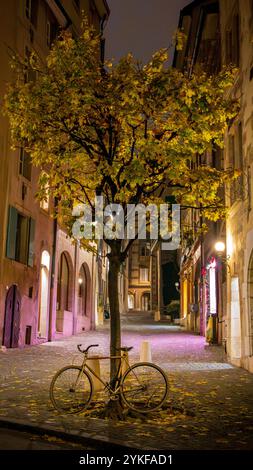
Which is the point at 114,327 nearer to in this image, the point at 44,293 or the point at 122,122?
Result: the point at 122,122

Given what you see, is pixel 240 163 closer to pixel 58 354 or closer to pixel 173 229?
pixel 173 229

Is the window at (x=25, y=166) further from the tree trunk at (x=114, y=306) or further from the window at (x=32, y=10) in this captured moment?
the tree trunk at (x=114, y=306)

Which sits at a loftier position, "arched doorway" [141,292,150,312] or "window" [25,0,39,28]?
"window" [25,0,39,28]

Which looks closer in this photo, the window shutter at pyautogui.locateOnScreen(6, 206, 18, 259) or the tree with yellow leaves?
the tree with yellow leaves

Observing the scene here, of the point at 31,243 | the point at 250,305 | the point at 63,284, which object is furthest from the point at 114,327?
the point at 63,284

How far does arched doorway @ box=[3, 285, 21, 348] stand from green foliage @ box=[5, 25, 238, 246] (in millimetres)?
9577

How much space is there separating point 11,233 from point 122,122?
10343 millimetres

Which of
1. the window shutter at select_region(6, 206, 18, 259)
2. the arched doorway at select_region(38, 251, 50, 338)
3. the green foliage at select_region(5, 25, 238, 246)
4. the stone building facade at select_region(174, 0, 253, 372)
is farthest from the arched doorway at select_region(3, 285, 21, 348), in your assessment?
the green foliage at select_region(5, 25, 238, 246)

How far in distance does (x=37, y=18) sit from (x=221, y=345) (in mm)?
16272

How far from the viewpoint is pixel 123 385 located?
8.40 metres

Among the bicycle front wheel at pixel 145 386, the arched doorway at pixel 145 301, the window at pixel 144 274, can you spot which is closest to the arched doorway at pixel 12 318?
the bicycle front wheel at pixel 145 386

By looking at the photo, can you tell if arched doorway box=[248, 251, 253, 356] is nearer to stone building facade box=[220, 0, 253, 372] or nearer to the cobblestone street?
stone building facade box=[220, 0, 253, 372]

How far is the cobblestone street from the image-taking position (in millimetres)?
6750

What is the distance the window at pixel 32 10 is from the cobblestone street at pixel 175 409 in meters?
14.4
